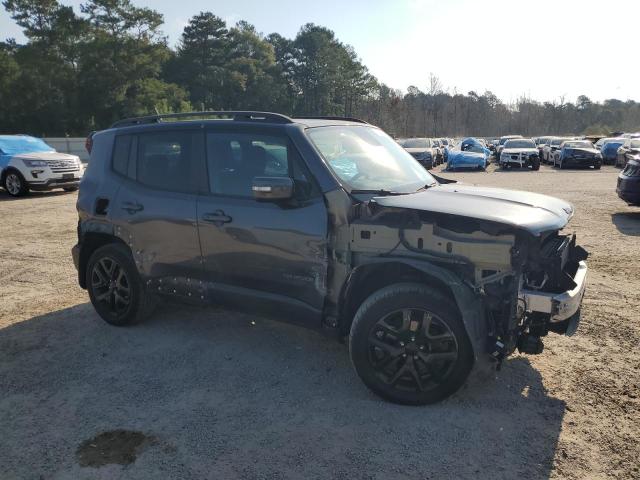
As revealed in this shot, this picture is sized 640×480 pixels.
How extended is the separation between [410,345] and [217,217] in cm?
180

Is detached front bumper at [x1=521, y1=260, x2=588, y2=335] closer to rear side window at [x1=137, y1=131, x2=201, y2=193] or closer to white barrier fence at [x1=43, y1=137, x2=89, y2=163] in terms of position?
rear side window at [x1=137, y1=131, x2=201, y2=193]

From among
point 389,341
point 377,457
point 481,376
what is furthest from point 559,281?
point 377,457

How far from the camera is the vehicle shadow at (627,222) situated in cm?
910

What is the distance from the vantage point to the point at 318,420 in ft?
11.3

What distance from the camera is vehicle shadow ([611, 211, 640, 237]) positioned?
29.9 feet

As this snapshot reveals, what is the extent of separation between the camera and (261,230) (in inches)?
155

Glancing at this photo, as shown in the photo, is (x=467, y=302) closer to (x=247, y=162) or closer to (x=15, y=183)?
(x=247, y=162)

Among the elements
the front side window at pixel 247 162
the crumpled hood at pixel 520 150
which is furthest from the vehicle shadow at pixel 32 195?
the crumpled hood at pixel 520 150

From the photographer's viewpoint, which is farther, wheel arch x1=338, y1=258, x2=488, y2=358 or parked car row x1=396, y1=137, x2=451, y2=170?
parked car row x1=396, y1=137, x2=451, y2=170

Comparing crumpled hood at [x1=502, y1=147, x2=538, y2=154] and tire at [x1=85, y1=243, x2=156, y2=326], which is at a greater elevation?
crumpled hood at [x1=502, y1=147, x2=538, y2=154]

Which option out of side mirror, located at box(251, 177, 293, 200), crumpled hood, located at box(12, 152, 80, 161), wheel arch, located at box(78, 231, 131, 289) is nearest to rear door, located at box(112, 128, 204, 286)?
wheel arch, located at box(78, 231, 131, 289)

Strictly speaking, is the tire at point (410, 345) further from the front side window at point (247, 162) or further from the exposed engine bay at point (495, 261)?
the front side window at point (247, 162)

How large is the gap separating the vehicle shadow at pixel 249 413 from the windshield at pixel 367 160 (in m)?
1.49

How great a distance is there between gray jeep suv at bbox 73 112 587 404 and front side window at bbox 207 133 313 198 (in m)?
0.01
